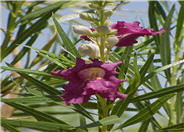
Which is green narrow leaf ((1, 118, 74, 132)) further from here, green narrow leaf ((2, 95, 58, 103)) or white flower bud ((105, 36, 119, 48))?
white flower bud ((105, 36, 119, 48))

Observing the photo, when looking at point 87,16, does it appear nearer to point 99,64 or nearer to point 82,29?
point 82,29

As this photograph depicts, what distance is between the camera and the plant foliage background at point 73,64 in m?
0.89

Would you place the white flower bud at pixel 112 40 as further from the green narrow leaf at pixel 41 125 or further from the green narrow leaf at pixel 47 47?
the green narrow leaf at pixel 47 47

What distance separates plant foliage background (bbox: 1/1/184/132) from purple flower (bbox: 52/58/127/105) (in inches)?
2.8

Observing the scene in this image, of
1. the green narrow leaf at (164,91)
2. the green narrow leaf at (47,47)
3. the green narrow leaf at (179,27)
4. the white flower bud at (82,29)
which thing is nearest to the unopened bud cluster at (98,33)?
the white flower bud at (82,29)

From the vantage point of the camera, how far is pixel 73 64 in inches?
36.7

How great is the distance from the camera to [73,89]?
775 millimetres

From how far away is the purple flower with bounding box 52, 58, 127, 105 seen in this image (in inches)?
29.9

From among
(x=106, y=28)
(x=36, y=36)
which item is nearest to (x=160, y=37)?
(x=36, y=36)

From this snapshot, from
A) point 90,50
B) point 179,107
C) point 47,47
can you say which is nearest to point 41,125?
point 90,50

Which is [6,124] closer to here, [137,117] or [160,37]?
[137,117]

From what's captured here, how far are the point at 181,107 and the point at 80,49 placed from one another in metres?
0.68

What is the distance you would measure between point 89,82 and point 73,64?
0.51ft

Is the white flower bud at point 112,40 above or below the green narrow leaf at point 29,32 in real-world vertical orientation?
below
